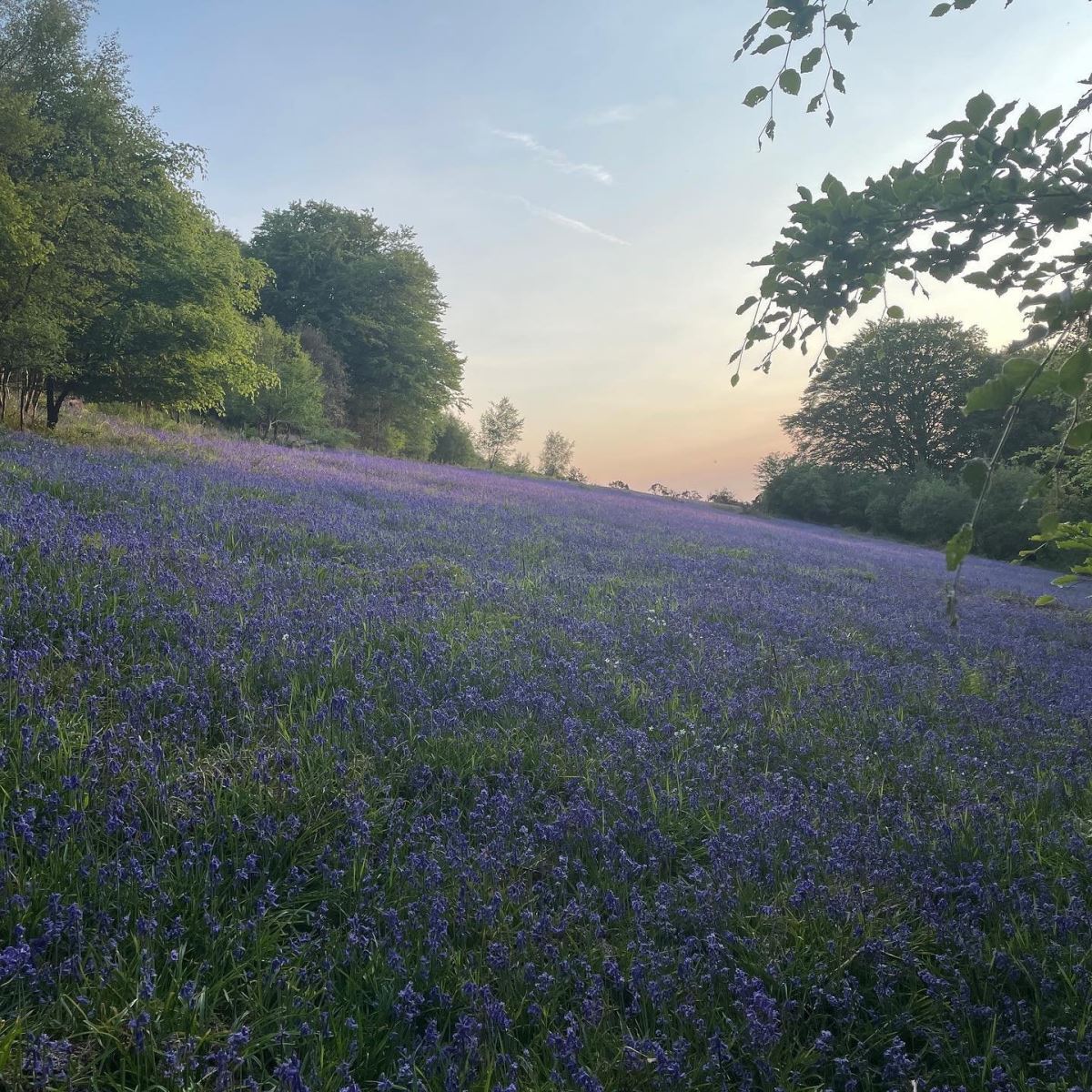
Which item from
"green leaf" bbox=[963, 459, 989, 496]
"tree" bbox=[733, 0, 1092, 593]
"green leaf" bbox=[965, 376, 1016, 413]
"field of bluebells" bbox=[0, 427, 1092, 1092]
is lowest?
"field of bluebells" bbox=[0, 427, 1092, 1092]

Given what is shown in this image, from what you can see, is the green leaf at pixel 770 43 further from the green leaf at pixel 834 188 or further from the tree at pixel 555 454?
the tree at pixel 555 454

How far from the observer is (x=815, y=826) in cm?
279

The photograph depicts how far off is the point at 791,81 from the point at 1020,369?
1.34 m

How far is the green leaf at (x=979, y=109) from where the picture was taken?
1.62 meters

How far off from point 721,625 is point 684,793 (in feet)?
11.5

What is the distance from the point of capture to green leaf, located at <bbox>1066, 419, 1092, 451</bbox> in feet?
4.11

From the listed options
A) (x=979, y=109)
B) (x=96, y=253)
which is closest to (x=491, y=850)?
(x=979, y=109)

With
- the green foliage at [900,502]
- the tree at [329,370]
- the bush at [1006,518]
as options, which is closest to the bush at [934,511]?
the green foliage at [900,502]

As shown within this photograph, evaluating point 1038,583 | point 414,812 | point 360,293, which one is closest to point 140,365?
Answer: point 414,812

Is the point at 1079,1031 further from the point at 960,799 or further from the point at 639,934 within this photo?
the point at 960,799

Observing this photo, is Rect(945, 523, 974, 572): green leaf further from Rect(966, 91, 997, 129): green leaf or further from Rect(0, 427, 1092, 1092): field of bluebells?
Rect(0, 427, 1092, 1092): field of bluebells

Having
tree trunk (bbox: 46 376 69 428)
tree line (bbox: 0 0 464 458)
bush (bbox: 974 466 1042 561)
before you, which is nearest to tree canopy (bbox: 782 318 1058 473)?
bush (bbox: 974 466 1042 561)

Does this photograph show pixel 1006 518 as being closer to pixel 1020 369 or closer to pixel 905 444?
pixel 905 444

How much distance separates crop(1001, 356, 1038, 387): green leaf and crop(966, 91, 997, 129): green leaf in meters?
0.84
